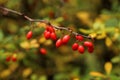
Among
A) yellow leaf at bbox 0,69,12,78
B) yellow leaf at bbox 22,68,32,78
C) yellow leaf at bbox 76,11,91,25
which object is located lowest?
yellow leaf at bbox 0,69,12,78

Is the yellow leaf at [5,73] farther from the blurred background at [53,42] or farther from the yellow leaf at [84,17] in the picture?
the yellow leaf at [84,17]

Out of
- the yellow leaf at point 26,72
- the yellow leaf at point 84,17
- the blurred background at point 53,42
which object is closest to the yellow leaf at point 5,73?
the blurred background at point 53,42

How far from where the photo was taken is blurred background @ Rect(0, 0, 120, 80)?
2422 mm

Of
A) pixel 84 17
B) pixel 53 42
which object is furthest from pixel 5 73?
pixel 84 17

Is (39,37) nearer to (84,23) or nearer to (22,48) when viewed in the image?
(22,48)

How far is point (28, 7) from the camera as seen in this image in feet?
10.1

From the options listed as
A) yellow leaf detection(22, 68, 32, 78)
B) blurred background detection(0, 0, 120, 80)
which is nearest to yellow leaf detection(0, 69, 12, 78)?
blurred background detection(0, 0, 120, 80)

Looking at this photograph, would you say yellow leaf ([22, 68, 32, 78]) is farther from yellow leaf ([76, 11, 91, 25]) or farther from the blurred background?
yellow leaf ([76, 11, 91, 25])

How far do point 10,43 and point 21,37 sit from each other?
113mm

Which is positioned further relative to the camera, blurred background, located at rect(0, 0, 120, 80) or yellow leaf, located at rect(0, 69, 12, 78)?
yellow leaf, located at rect(0, 69, 12, 78)

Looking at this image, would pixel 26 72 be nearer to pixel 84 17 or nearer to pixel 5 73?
pixel 5 73

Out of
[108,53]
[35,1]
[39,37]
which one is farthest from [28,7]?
[108,53]

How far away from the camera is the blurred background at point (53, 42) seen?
2.42 meters

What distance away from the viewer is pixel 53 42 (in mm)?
3307
